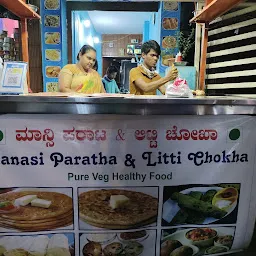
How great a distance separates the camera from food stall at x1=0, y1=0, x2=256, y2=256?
1511 millimetres

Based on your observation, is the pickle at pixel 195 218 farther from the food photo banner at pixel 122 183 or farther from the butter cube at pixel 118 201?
the butter cube at pixel 118 201

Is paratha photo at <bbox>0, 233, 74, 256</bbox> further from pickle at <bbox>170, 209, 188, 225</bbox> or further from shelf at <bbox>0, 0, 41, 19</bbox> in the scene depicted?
shelf at <bbox>0, 0, 41, 19</bbox>

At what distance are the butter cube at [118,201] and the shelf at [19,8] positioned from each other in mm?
1688

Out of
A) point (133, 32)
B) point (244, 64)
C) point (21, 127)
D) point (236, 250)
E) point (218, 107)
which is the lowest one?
point (236, 250)

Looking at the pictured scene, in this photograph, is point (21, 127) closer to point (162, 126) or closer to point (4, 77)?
point (4, 77)

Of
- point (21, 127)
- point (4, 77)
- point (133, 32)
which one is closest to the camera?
point (21, 127)

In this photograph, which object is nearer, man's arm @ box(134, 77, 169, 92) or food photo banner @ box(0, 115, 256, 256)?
food photo banner @ box(0, 115, 256, 256)

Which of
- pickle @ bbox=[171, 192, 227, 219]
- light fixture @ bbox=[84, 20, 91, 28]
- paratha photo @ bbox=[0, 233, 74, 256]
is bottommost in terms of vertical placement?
paratha photo @ bbox=[0, 233, 74, 256]

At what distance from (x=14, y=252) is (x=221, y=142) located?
1426 millimetres

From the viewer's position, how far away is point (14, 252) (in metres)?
1.59

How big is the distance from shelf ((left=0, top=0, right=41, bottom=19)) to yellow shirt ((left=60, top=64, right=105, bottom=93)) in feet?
2.12

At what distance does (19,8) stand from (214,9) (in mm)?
1666

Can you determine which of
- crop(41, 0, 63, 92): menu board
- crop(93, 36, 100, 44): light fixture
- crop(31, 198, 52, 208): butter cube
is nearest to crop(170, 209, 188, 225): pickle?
crop(31, 198, 52, 208): butter cube

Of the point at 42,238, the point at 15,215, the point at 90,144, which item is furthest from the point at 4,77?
the point at 42,238
